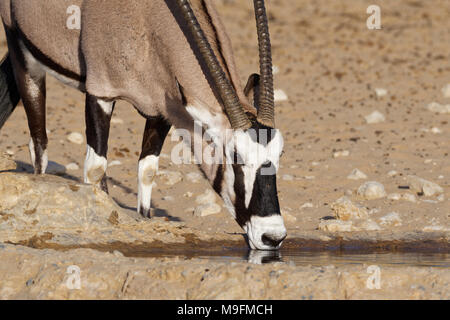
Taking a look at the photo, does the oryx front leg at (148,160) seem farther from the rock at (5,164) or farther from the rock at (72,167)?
the rock at (72,167)

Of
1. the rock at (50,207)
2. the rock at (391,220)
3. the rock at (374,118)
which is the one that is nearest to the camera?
the rock at (50,207)

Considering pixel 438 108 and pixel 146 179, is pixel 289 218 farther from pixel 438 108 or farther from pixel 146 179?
pixel 438 108

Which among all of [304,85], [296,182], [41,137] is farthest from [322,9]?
[41,137]

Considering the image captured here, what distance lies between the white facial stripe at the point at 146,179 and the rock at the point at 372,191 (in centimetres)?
182

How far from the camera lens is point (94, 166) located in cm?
662

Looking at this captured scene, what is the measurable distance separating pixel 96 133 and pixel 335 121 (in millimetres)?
5315

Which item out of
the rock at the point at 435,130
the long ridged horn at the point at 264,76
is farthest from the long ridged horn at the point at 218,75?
the rock at the point at 435,130

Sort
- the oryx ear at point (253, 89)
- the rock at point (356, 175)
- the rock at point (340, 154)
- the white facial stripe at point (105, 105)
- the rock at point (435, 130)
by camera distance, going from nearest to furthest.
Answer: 1. the oryx ear at point (253, 89)
2. the white facial stripe at point (105, 105)
3. the rock at point (356, 175)
4. the rock at point (340, 154)
5. the rock at point (435, 130)

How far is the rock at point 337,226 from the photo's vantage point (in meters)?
6.38

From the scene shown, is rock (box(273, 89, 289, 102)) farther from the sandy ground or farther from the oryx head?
the oryx head

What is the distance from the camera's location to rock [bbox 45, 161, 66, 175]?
848cm

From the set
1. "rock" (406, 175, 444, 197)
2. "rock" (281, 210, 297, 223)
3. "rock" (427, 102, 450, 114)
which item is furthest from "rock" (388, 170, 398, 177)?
"rock" (427, 102, 450, 114)
